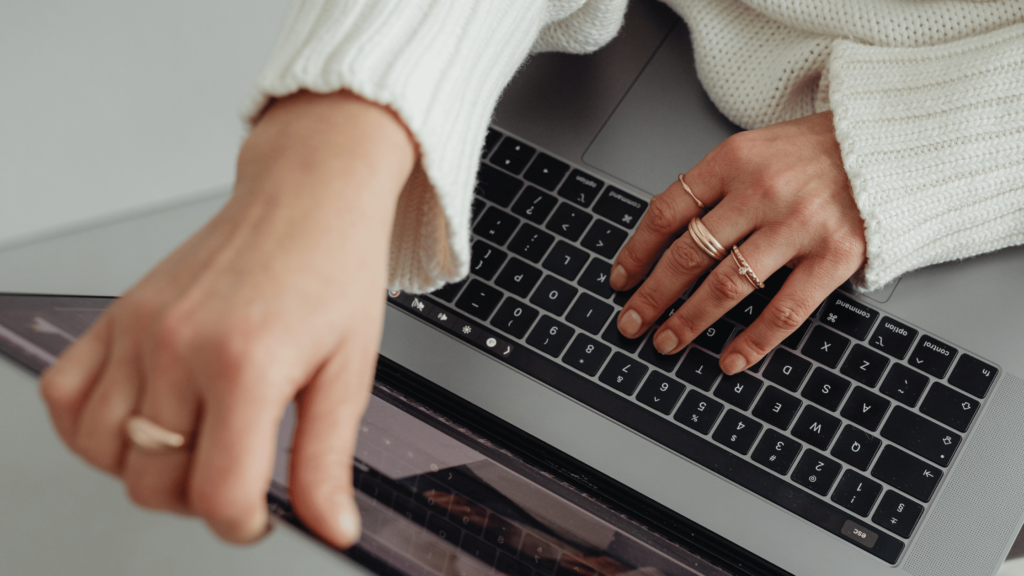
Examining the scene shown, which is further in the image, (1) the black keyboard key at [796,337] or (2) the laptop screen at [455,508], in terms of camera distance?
(1) the black keyboard key at [796,337]

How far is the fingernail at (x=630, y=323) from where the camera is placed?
0.46 meters

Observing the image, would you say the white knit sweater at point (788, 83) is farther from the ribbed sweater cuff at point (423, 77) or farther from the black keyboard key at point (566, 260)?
the black keyboard key at point (566, 260)

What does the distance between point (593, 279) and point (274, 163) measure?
11.2 inches

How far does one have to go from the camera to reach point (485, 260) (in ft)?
1.65

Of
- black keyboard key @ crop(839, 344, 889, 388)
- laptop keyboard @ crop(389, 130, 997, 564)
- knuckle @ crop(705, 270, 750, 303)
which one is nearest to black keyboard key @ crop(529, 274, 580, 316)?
laptop keyboard @ crop(389, 130, 997, 564)

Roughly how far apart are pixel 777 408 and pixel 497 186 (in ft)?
0.90

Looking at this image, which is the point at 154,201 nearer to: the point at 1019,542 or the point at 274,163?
the point at 274,163

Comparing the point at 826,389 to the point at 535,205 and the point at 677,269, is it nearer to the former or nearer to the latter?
the point at 677,269

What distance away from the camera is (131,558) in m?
0.34

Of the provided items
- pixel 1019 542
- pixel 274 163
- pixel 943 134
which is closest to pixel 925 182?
pixel 943 134

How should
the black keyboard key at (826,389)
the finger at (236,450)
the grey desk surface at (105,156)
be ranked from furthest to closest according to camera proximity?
the black keyboard key at (826,389)
the grey desk surface at (105,156)
the finger at (236,450)

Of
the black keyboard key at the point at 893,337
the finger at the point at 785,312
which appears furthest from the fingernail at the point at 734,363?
the black keyboard key at the point at 893,337

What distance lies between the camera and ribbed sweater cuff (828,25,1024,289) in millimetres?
446

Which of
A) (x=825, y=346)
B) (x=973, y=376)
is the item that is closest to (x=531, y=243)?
(x=825, y=346)
